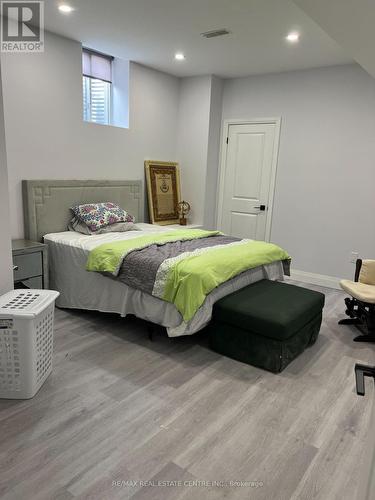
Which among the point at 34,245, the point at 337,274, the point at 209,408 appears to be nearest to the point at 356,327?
the point at 337,274

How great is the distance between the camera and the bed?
113 inches

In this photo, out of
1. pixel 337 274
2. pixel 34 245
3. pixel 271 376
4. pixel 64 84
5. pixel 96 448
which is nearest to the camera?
pixel 96 448

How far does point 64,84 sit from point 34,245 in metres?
1.77

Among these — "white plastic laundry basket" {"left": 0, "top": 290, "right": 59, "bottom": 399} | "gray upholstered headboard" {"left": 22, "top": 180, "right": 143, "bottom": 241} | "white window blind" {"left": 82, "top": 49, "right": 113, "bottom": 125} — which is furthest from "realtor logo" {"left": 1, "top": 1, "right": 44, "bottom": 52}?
"white plastic laundry basket" {"left": 0, "top": 290, "right": 59, "bottom": 399}

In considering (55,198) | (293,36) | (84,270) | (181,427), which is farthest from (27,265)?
(293,36)

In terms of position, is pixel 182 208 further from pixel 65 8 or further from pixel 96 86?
pixel 65 8

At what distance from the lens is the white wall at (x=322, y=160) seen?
431 centimetres

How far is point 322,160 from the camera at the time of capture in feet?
15.1

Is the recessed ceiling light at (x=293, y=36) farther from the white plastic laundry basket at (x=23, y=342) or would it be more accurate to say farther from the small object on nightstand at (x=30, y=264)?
the white plastic laundry basket at (x=23, y=342)

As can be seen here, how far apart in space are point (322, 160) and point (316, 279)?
→ 1492mm

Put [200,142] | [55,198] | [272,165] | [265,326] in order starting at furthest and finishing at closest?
[200,142]
[272,165]
[55,198]
[265,326]

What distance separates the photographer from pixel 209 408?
2227mm

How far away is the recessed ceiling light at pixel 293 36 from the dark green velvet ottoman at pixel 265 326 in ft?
7.68

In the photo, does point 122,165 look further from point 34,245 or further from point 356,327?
point 356,327
